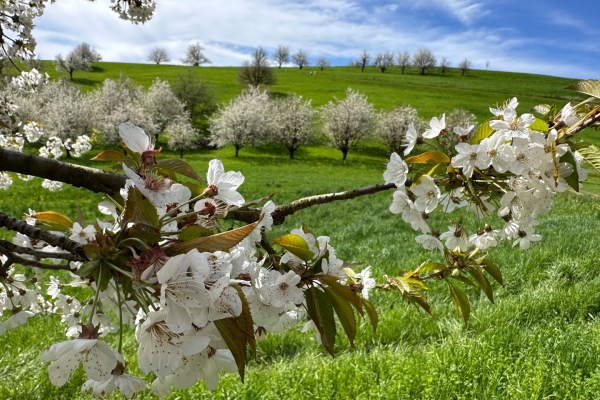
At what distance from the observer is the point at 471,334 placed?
302cm

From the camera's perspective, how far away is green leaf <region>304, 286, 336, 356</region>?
838mm

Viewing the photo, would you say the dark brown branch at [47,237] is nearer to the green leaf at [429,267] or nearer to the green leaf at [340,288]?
the green leaf at [340,288]

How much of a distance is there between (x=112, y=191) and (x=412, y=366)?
1988mm

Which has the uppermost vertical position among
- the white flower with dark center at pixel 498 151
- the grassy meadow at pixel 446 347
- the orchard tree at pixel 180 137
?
the white flower with dark center at pixel 498 151

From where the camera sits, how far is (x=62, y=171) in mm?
1200

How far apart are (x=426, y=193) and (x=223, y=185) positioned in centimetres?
55

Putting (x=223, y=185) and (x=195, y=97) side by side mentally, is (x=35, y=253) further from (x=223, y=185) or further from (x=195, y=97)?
(x=195, y=97)

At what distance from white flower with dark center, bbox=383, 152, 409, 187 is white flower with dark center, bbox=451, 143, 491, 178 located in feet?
0.59

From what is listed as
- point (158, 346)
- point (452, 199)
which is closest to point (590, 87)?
point (452, 199)

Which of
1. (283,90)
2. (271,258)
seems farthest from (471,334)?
(283,90)

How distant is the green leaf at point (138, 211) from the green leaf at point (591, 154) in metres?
0.94

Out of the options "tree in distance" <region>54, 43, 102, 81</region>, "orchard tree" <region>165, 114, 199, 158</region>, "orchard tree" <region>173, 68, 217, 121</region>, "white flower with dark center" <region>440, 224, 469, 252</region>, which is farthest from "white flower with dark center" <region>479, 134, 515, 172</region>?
"tree in distance" <region>54, 43, 102, 81</region>

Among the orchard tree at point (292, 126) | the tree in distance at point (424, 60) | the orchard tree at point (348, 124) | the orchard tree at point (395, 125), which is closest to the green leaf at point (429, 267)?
the orchard tree at point (292, 126)

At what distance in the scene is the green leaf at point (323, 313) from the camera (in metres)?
0.84
